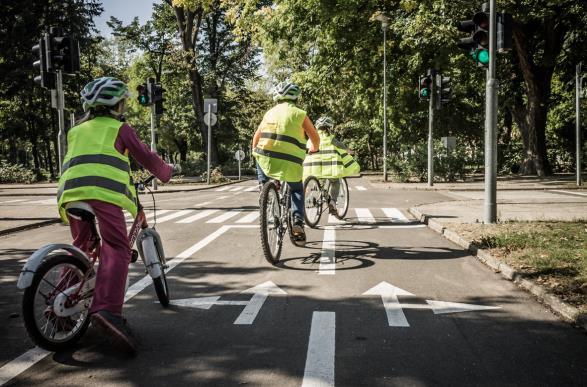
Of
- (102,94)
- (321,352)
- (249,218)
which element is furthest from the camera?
(249,218)

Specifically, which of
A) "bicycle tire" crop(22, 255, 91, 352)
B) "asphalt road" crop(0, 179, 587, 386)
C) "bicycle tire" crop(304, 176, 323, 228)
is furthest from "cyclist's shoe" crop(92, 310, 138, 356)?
"bicycle tire" crop(304, 176, 323, 228)

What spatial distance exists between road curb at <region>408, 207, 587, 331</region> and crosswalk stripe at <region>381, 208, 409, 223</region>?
1891 millimetres

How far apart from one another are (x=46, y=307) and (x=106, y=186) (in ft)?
2.87

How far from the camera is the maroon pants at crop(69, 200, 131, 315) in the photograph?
3.74m

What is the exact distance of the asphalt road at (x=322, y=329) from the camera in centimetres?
338

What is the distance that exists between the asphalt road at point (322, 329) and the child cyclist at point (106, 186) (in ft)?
1.03

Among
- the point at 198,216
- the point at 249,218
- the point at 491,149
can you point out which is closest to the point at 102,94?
the point at 491,149

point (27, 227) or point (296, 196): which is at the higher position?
point (296, 196)

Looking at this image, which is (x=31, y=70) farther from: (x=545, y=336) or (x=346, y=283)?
(x=545, y=336)

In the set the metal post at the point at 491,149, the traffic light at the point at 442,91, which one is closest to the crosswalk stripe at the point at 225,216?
the metal post at the point at 491,149

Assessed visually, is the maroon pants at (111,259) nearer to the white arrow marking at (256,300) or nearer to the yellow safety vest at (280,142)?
the white arrow marking at (256,300)

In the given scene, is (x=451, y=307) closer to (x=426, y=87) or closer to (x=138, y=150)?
(x=138, y=150)

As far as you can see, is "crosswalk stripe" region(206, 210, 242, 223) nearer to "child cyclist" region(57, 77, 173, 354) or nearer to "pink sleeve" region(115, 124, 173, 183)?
"pink sleeve" region(115, 124, 173, 183)

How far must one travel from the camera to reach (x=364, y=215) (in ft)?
40.3
